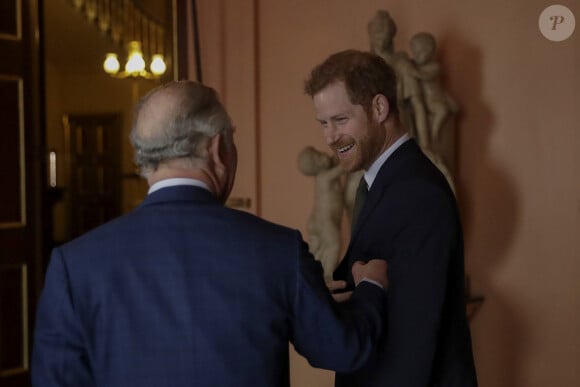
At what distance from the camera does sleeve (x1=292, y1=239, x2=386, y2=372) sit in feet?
4.72

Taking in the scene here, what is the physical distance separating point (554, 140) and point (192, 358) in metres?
3.15

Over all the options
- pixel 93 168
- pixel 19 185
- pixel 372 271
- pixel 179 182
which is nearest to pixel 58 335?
pixel 179 182

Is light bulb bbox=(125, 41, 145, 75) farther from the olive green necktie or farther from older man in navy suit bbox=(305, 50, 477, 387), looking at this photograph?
older man in navy suit bbox=(305, 50, 477, 387)

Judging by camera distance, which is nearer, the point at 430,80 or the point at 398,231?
the point at 398,231

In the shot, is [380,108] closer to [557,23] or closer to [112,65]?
[557,23]

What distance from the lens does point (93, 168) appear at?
11.9m

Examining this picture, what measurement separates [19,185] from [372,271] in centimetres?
367

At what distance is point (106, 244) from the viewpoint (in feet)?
4.65

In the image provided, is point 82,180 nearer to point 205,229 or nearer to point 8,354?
point 8,354

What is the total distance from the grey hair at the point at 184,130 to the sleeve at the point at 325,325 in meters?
0.25

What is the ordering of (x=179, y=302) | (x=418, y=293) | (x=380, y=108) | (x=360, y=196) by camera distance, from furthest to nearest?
1. (x=360, y=196)
2. (x=380, y=108)
3. (x=418, y=293)
4. (x=179, y=302)

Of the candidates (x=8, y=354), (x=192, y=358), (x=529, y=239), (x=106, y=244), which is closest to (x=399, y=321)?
(x=192, y=358)

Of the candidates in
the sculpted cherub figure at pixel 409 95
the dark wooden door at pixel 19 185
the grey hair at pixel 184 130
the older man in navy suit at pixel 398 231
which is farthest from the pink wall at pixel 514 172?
the grey hair at pixel 184 130

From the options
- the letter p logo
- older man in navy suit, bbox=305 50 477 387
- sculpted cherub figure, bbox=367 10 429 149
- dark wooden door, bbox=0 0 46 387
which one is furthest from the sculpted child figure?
older man in navy suit, bbox=305 50 477 387
